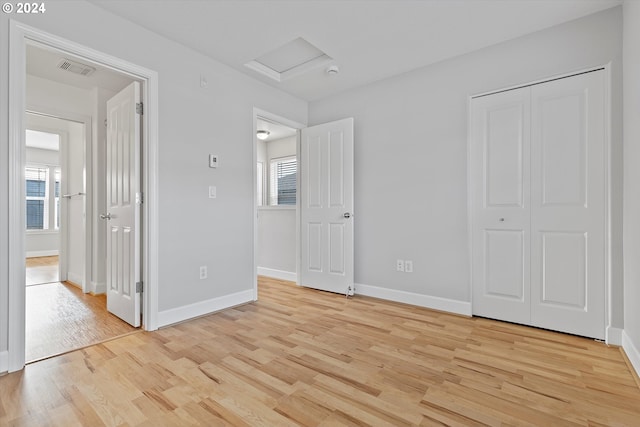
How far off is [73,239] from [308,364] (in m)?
4.18

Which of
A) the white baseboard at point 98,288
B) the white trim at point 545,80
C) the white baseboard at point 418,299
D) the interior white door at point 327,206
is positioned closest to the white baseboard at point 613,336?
the white baseboard at point 418,299

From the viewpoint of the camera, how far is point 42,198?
23.9 feet

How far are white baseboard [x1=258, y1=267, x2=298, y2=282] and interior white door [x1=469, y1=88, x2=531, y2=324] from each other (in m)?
2.46

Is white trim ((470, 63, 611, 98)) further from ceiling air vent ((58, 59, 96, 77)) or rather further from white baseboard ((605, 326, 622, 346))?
ceiling air vent ((58, 59, 96, 77))

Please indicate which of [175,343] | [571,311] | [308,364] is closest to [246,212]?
[175,343]

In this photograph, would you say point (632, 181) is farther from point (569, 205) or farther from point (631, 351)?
point (631, 351)

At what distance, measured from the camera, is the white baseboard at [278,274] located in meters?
4.48

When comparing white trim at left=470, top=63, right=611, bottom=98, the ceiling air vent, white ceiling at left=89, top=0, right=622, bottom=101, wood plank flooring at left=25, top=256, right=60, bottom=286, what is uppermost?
white ceiling at left=89, top=0, right=622, bottom=101

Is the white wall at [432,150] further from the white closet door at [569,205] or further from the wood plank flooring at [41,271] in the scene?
the wood plank flooring at [41,271]

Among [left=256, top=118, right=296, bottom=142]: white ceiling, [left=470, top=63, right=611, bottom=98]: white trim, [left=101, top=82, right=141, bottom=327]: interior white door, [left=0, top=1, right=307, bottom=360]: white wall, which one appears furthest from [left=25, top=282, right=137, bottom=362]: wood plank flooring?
[left=470, top=63, right=611, bottom=98]: white trim

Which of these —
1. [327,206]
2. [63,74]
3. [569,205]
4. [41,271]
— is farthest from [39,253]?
[569,205]

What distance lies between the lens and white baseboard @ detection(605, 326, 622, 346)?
2229 mm

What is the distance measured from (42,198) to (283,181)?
634 cm

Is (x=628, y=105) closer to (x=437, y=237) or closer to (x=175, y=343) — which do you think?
(x=437, y=237)
